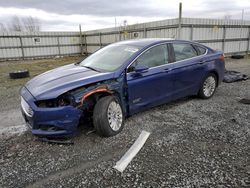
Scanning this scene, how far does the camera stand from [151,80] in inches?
146

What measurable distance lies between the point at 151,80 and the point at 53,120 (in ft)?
6.03

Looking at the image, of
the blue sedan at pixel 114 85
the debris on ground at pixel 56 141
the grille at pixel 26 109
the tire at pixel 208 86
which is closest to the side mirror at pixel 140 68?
the blue sedan at pixel 114 85

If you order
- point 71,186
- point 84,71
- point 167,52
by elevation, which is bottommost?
point 71,186

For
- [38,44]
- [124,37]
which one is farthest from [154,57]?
[38,44]

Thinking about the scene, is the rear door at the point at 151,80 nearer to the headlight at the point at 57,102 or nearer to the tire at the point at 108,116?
the tire at the point at 108,116

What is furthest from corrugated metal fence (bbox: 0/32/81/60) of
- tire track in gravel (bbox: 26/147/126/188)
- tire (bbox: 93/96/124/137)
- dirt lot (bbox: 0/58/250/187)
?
tire track in gravel (bbox: 26/147/126/188)

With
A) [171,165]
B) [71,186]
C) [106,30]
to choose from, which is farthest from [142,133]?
[106,30]

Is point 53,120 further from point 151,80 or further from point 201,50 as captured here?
point 201,50

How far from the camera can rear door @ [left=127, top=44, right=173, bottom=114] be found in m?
3.48

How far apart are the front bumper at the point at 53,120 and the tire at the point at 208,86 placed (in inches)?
127

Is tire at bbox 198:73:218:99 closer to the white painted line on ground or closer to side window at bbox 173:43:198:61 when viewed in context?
side window at bbox 173:43:198:61

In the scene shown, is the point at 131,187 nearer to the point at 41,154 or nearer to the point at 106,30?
the point at 41,154

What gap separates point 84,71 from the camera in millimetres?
3482

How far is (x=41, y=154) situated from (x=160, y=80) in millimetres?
2388
